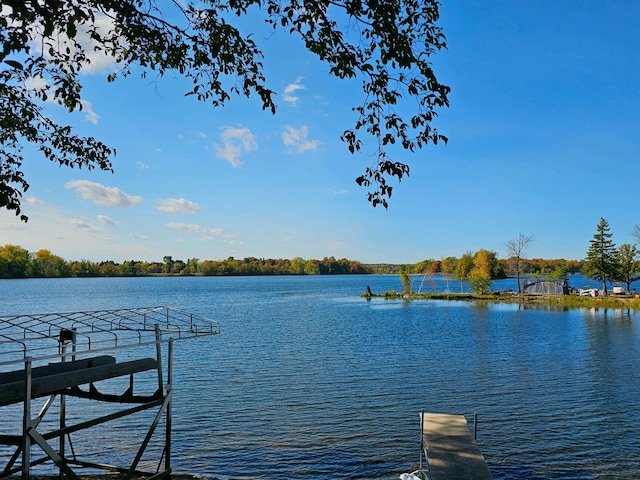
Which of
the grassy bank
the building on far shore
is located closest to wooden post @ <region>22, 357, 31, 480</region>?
the grassy bank

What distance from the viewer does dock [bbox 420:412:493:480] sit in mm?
9320

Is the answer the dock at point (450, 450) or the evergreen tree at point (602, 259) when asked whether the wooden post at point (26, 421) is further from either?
the evergreen tree at point (602, 259)

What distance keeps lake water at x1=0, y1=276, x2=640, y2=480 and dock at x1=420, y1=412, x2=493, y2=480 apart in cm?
159

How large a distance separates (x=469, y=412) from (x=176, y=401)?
35.2 feet

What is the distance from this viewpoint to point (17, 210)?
33.8 ft

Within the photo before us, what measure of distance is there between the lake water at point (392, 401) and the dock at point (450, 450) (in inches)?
62.7

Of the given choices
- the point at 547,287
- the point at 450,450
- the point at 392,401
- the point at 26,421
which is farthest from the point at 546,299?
the point at 26,421

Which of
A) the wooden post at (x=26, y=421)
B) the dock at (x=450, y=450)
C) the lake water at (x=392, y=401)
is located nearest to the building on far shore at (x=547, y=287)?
the lake water at (x=392, y=401)

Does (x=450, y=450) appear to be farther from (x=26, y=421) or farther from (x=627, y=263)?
(x=627, y=263)

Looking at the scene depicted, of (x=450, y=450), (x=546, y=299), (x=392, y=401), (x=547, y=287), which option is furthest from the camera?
(x=547, y=287)

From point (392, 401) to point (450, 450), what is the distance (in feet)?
28.4

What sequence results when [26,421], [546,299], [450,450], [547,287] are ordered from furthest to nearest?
1. [547,287]
2. [546,299]
3. [450,450]
4. [26,421]

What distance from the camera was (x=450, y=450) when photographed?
10.4 m

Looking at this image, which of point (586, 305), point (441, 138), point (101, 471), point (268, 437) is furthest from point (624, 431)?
point (586, 305)
